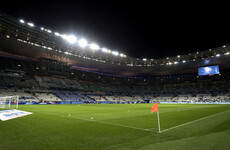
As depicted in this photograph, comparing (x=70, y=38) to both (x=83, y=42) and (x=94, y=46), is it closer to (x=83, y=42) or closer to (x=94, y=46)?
(x=83, y=42)

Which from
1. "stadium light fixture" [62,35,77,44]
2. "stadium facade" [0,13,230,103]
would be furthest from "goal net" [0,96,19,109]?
"stadium light fixture" [62,35,77,44]

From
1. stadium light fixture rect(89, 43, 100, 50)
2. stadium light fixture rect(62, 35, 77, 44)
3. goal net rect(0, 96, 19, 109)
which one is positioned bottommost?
goal net rect(0, 96, 19, 109)

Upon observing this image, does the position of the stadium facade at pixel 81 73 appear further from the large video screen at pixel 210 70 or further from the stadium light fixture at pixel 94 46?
the large video screen at pixel 210 70

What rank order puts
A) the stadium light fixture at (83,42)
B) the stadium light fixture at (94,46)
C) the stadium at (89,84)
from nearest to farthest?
1. the stadium at (89,84)
2. the stadium light fixture at (83,42)
3. the stadium light fixture at (94,46)

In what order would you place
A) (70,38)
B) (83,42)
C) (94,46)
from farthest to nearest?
(94,46) < (83,42) < (70,38)

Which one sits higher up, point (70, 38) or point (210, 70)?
point (70, 38)

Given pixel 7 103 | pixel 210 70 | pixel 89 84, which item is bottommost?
pixel 7 103

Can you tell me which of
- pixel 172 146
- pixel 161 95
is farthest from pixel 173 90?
pixel 172 146

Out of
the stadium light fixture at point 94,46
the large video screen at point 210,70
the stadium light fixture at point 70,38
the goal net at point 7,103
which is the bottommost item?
the goal net at point 7,103

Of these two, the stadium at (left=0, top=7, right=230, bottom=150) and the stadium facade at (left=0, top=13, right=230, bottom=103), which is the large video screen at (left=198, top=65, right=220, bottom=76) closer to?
the stadium at (left=0, top=7, right=230, bottom=150)

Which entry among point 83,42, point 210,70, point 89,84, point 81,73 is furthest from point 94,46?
point 210,70

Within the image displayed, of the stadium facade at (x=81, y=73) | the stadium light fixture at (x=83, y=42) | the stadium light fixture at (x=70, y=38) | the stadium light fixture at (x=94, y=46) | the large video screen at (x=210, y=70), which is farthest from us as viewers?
the large video screen at (x=210, y=70)

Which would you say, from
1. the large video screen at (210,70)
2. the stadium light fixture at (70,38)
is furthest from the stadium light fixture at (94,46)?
the large video screen at (210,70)

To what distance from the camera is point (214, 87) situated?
69188 millimetres
